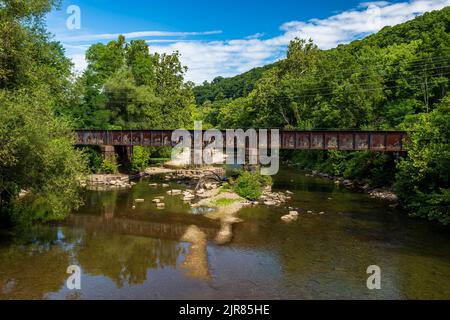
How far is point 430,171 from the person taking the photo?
102 ft

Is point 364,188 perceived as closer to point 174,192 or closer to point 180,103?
point 174,192

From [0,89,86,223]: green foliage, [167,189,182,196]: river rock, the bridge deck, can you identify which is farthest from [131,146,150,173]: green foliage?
[0,89,86,223]: green foliage

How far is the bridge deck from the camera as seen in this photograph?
42.4 meters

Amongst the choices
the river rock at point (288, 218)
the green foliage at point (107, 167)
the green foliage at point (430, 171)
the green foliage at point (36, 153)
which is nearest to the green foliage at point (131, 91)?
the green foliage at point (107, 167)

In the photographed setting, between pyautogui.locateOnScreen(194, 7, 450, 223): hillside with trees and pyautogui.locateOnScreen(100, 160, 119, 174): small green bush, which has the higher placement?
pyautogui.locateOnScreen(194, 7, 450, 223): hillside with trees

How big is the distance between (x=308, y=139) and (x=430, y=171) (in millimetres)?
16993

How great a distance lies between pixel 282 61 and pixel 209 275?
68731mm

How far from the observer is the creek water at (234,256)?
62.8 ft

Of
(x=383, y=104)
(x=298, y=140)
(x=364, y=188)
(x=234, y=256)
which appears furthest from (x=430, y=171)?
(x=383, y=104)

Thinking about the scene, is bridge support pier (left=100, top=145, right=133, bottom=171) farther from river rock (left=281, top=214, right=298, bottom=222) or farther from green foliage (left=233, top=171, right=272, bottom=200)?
river rock (left=281, top=214, right=298, bottom=222)

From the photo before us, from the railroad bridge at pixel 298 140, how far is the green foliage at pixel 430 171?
4.09 metres

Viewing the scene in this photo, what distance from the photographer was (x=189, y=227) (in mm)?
30422

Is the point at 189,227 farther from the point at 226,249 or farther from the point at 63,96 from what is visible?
the point at 63,96

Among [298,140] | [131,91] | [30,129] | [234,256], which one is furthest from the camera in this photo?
[131,91]
